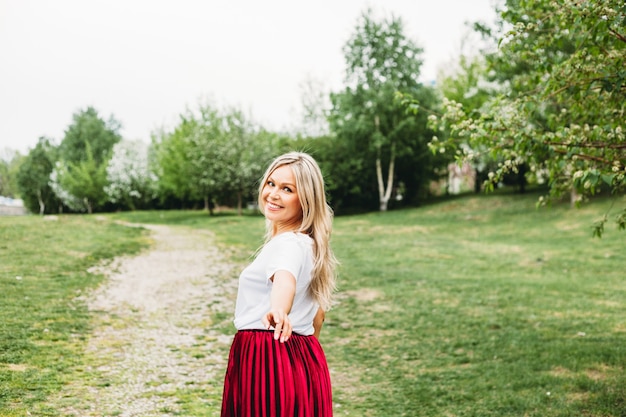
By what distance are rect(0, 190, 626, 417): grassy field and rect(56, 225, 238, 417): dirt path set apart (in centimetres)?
30

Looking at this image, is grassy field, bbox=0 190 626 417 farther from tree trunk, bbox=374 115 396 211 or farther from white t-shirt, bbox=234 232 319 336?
tree trunk, bbox=374 115 396 211

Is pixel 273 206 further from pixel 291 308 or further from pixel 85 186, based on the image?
pixel 85 186

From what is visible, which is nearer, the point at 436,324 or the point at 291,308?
the point at 291,308

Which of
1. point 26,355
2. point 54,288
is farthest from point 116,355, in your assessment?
point 54,288

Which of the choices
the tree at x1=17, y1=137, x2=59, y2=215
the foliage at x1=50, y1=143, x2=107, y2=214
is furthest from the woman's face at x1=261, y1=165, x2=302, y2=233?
the tree at x1=17, y1=137, x2=59, y2=215

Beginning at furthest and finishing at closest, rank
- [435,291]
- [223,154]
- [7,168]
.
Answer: [7,168]
[223,154]
[435,291]

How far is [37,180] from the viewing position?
189 ft

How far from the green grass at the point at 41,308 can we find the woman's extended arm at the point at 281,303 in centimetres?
397

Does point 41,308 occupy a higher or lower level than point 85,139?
lower

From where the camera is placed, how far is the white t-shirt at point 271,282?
2.50m

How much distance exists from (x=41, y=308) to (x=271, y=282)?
25.5ft

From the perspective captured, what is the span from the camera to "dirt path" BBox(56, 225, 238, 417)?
6027 millimetres

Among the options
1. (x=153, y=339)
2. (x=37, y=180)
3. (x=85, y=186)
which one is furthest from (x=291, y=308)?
(x=37, y=180)

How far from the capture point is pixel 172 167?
39.5 metres
